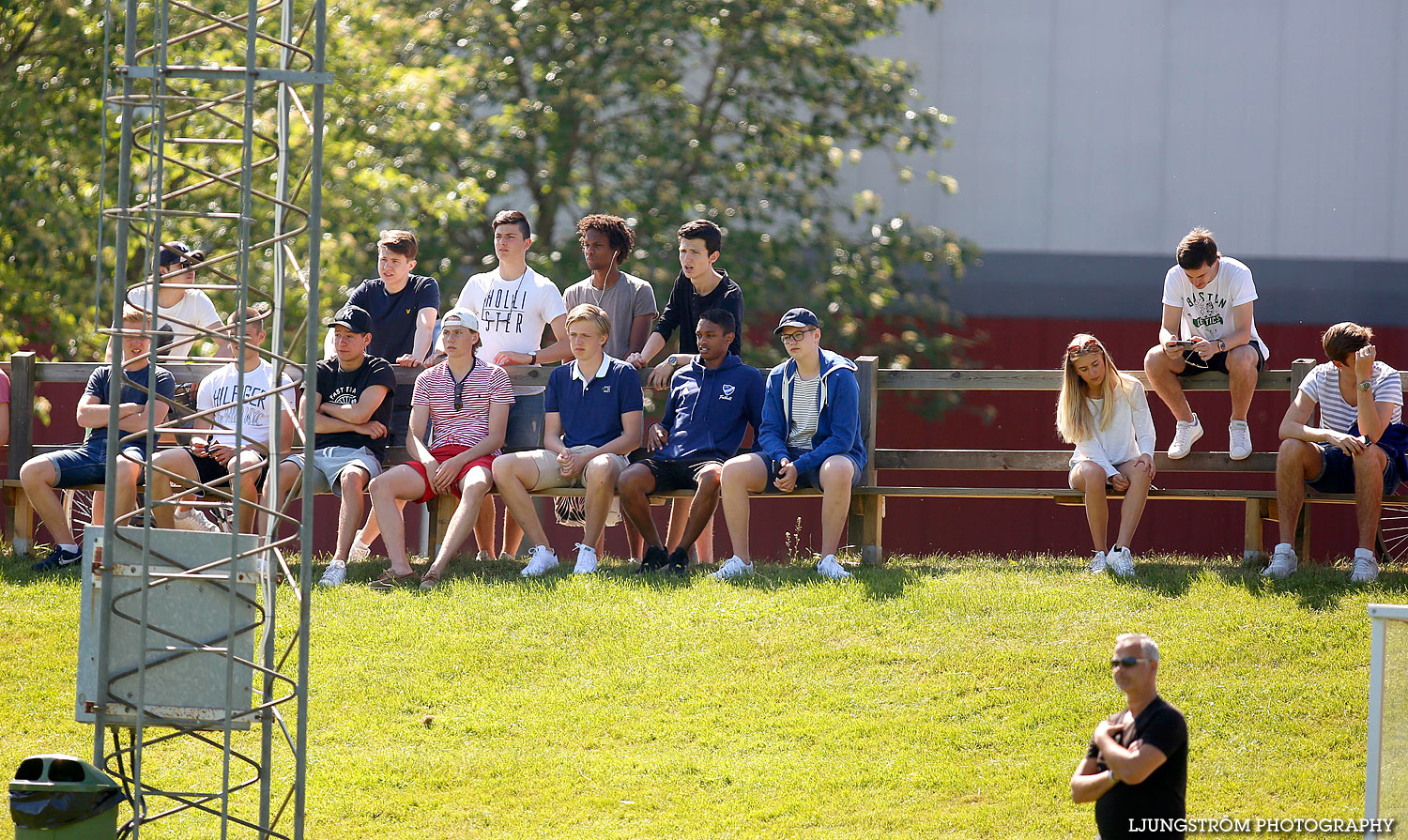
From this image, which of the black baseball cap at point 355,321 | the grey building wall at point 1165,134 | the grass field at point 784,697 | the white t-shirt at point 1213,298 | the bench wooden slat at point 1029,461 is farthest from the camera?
the grey building wall at point 1165,134

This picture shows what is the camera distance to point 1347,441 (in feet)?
26.5

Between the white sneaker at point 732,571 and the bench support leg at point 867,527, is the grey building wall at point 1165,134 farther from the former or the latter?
the white sneaker at point 732,571

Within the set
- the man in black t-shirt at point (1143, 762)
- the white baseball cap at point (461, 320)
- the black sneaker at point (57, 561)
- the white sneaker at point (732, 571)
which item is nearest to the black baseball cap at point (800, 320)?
the white sneaker at point (732, 571)

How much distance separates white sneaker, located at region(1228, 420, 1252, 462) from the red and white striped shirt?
416cm

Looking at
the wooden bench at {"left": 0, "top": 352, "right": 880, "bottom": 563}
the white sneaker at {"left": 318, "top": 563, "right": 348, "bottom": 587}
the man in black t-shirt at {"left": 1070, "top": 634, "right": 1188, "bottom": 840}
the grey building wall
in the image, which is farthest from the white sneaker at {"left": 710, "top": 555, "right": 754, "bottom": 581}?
the grey building wall

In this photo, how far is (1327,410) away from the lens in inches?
328

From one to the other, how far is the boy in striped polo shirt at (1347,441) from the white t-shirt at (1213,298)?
0.47m

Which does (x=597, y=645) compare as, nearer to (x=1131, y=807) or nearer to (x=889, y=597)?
(x=889, y=597)

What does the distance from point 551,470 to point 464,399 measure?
69cm

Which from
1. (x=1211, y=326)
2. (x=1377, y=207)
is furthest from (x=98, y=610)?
(x=1377, y=207)

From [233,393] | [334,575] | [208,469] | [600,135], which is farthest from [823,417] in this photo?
[600,135]

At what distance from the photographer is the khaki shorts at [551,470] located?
29.3 ft

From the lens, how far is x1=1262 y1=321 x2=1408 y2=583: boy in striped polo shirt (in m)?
8.10

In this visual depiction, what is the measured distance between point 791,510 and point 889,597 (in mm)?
6588
